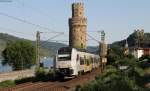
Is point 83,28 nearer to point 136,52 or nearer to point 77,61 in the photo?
point 136,52

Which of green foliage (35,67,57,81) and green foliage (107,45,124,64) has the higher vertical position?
green foliage (107,45,124,64)

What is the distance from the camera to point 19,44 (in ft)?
354

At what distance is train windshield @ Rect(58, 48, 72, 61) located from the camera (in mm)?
44750

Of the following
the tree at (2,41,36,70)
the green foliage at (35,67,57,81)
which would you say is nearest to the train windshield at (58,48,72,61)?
the green foliage at (35,67,57,81)

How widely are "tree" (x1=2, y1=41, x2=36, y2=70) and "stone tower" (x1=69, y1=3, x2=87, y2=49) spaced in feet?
31.7

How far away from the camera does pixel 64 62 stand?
44.6 meters

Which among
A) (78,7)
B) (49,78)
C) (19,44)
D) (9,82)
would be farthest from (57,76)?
(78,7)

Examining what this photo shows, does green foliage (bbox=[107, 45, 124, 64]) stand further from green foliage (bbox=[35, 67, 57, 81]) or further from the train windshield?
the train windshield

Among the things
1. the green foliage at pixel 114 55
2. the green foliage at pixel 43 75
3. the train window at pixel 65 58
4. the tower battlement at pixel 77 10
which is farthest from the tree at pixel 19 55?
the train window at pixel 65 58

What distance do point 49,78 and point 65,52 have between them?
6969 millimetres

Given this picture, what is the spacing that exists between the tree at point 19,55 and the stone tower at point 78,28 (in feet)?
31.7

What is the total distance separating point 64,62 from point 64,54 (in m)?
0.83

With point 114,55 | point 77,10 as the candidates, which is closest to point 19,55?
point 114,55

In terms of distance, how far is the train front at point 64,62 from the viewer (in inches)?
1757
